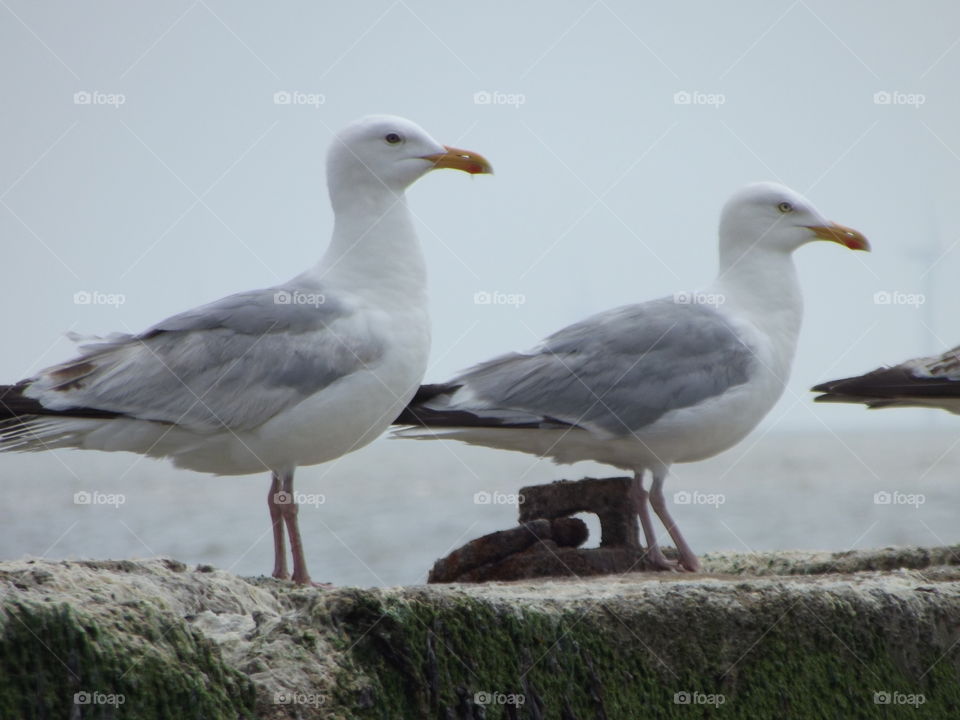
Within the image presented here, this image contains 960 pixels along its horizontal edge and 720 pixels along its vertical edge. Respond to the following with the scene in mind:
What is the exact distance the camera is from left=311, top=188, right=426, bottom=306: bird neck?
21.2 ft

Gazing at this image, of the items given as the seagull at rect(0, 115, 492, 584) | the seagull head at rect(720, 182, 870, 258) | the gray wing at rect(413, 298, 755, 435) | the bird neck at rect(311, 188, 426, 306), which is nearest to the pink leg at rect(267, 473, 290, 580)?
the seagull at rect(0, 115, 492, 584)

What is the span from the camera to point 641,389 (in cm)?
718

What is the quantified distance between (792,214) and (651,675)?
14.6 ft

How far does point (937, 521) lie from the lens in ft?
102

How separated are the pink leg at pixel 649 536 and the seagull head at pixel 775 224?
164 centimetres

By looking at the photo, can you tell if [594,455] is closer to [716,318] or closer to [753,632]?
[716,318]

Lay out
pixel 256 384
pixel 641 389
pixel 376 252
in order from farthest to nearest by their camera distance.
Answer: pixel 641 389 → pixel 376 252 → pixel 256 384

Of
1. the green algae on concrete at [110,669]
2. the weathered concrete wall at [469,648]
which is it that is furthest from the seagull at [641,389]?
the green algae on concrete at [110,669]

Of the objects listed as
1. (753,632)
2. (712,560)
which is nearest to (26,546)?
(712,560)

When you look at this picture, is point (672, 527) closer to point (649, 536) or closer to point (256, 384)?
point (649, 536)

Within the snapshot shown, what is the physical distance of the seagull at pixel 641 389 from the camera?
23.2ft

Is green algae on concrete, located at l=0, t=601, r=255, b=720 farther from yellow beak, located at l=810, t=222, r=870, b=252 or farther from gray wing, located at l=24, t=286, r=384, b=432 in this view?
yellow beak, located at l=810, t=222, r=870, b=252

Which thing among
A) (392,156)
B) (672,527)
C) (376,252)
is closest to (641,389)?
(672,527)

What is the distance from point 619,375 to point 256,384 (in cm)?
207
